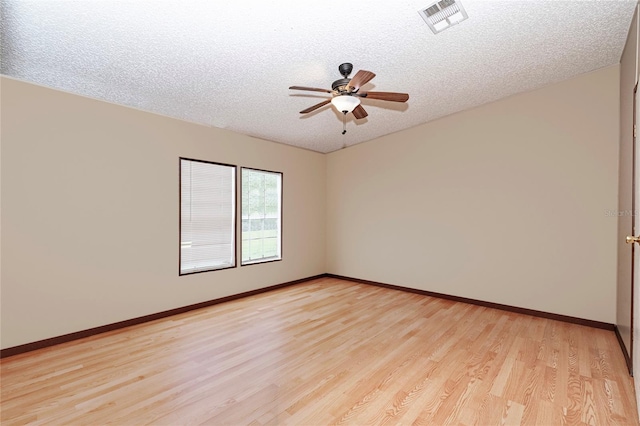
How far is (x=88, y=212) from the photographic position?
321cm

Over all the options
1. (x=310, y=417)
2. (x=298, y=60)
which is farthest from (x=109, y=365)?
(x=298, y=60)

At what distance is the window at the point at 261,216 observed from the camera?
16.0 feet

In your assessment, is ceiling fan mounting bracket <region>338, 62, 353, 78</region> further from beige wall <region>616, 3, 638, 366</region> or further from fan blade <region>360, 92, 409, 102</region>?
beige wall <region>616, 3, 638, 366</region>

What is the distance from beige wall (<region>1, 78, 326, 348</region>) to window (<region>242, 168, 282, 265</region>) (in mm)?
635

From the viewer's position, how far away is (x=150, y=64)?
2701 millimetres

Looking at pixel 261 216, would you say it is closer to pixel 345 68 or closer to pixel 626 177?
pixel 345 68

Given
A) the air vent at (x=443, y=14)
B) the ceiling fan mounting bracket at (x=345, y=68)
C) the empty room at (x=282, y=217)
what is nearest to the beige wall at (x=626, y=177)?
the empty room at (x=282, y=217)

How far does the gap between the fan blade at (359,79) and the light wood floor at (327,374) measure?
2455mm

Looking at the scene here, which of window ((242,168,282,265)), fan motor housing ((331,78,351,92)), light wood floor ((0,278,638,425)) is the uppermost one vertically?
fan motor housing ((331,78,351,92))

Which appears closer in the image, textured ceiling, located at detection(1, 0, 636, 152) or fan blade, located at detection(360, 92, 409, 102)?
textured ceiling, located at detection(1, 0, 636, 152)

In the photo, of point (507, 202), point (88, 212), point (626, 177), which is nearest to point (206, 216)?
Answer: point (88, 212)

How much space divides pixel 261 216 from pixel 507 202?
149 inches

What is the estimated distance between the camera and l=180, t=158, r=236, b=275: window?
4.11 meters

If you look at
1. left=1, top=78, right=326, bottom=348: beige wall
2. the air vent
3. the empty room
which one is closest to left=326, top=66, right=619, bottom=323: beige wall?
the empty room
